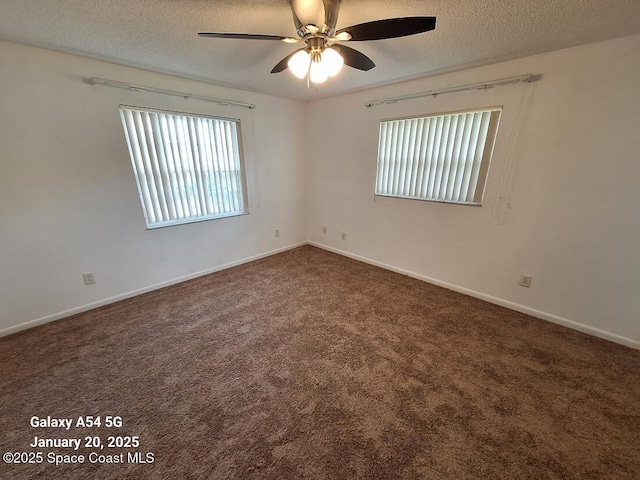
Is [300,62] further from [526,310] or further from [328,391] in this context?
[526,310]

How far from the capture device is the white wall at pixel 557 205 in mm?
1860

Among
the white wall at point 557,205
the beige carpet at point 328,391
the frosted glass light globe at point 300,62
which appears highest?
the frosted glass light globe at point 300,62

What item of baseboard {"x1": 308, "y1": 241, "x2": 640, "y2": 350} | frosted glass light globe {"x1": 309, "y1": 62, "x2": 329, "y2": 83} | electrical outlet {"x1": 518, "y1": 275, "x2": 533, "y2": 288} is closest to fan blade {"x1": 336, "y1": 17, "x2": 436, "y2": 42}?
frosted glass light globe {"x1": 309, "y1": 62, "x2": 329, "y2": 83}

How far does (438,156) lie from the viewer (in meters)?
2.74

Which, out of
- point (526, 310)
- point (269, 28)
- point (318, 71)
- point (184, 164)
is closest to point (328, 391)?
point (318, 71)

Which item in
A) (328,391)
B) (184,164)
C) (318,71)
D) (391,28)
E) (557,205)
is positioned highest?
(391,28)

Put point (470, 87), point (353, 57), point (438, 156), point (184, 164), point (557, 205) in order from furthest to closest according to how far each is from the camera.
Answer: point (184, 164) → point (438, 156) → point (470, 87) → point (557, 205) → point (353, 57)

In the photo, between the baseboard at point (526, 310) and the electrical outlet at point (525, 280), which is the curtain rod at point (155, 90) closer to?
the baseboard at point (526, 310)

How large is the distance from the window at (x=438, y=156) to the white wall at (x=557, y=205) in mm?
106

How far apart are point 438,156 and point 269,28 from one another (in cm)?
207

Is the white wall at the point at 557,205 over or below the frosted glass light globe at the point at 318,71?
below

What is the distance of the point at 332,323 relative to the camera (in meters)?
2.28

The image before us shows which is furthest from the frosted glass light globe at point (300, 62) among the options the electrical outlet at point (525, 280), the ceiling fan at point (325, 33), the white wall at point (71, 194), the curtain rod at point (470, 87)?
the electrical outlet at point (525, 280)

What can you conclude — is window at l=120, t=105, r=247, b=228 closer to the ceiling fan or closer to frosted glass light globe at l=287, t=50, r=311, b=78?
the ceiling fan
